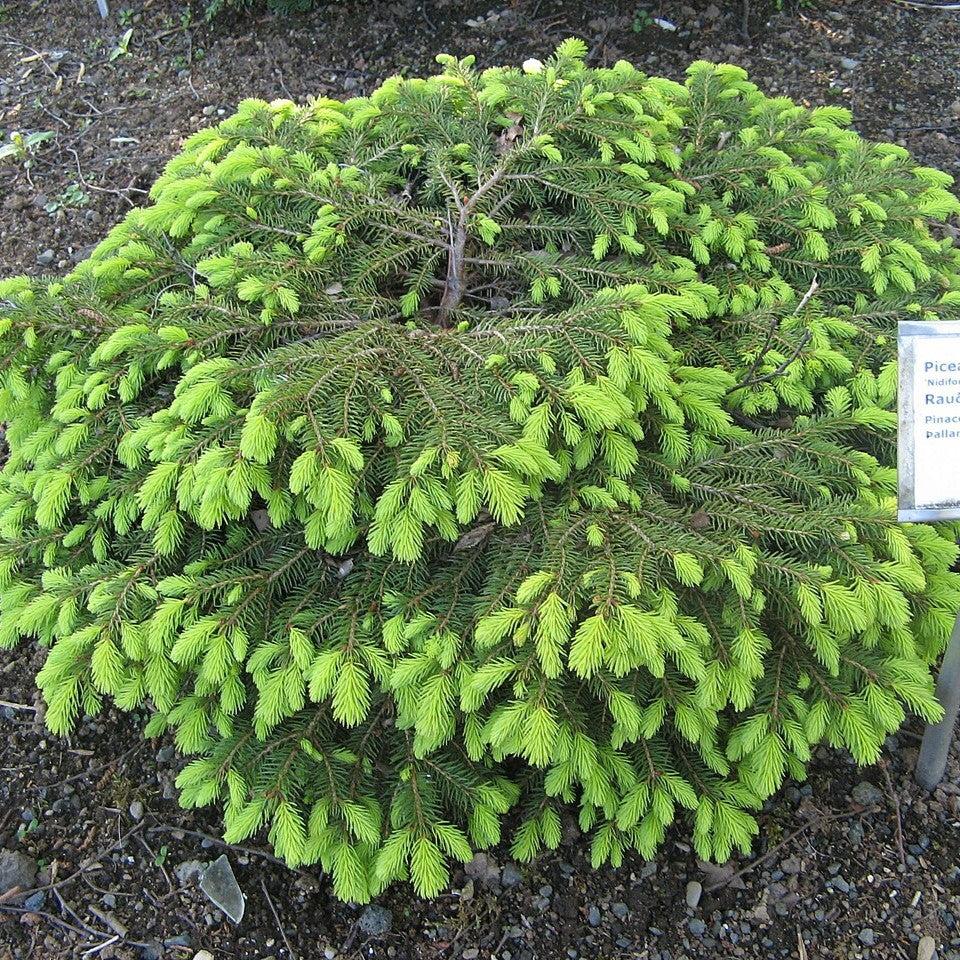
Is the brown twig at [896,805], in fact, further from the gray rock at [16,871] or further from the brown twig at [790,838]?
the gray rock at [16,871]

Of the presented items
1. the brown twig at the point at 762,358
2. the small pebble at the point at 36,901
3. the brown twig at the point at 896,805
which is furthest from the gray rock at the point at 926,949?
the small pebble at the point at 36,901

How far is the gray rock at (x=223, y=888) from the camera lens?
256 centimetres

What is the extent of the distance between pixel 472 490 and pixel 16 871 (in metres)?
1.88

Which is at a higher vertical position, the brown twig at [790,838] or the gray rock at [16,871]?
the gray rock at [16,871]

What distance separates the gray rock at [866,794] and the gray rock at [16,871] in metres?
2.55

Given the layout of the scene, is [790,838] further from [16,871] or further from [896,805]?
[16,871]

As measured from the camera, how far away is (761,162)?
10.1ft

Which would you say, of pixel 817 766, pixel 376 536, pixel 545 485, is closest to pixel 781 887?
pixel 817 766

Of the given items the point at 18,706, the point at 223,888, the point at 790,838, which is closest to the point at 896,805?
the point at 790,838

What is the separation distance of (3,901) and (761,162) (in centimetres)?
340

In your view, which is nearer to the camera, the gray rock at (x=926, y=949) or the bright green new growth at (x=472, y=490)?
the bright green new growth at (x=472, y=490)

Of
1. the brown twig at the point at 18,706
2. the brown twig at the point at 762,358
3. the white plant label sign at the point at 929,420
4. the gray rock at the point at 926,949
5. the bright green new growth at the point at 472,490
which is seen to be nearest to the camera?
the white plant label sign at the point at 929,420

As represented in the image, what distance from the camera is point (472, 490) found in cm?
208

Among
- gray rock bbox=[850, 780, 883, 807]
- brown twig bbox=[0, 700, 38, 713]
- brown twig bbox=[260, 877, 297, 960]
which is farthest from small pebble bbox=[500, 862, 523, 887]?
brown twig bbox=[0, 700, 38, 713]
